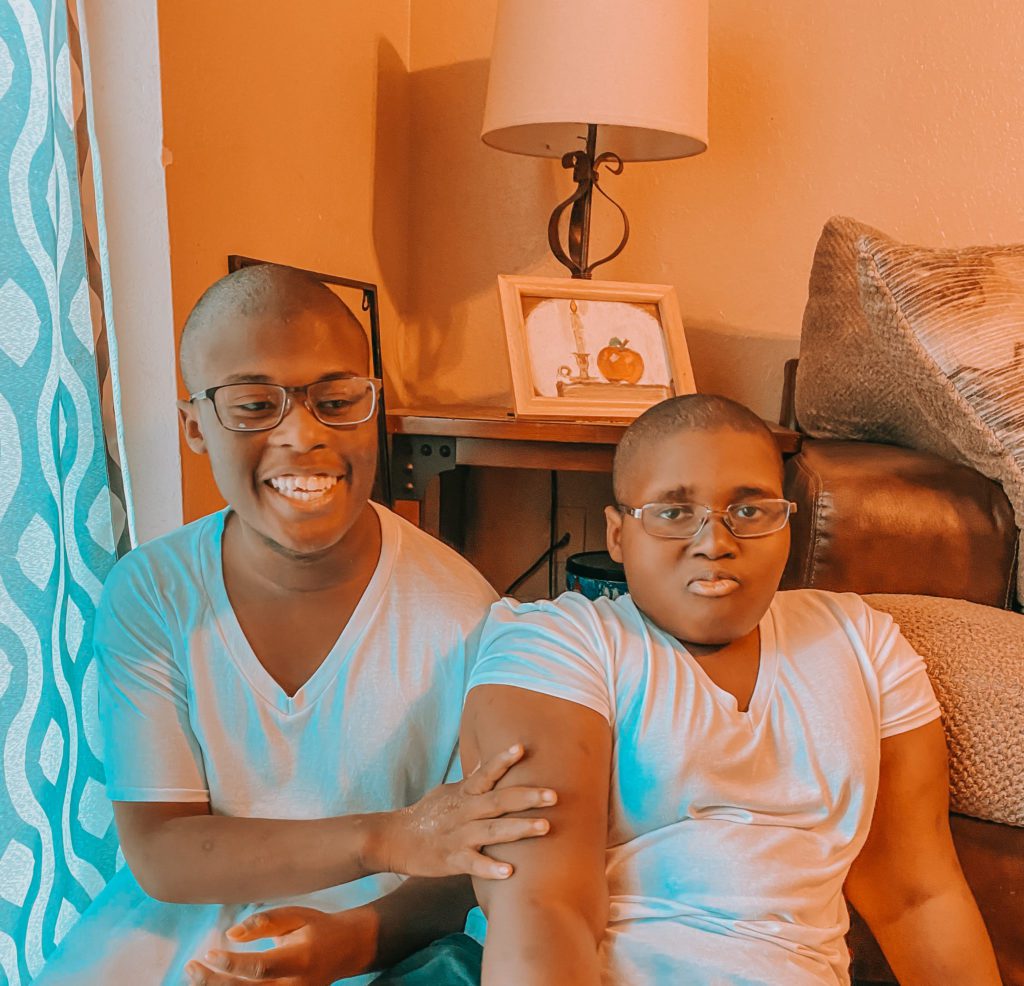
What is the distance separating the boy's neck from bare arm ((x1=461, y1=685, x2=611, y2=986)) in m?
0.19

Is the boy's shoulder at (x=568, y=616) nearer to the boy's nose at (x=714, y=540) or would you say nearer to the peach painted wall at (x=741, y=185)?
the boy's nose at (x=714, y=540)

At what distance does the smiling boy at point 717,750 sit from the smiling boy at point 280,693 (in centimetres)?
8

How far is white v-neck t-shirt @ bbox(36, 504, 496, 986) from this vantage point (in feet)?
3.20

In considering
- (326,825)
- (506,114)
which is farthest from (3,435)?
(506,114)

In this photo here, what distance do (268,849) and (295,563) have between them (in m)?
0.25

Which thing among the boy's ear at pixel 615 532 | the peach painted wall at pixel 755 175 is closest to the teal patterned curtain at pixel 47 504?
the boy's ear at pixel 615 532

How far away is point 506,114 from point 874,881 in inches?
51.7

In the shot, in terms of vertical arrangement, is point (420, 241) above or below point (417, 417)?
above

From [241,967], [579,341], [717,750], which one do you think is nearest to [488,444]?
[579,341]

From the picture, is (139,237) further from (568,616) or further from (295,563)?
(568,616)

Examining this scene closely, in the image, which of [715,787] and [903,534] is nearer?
[715,787]

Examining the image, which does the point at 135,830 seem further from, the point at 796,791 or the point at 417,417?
the point at 417,417

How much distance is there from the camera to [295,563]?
1018 millimetres

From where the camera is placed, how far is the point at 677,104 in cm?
178
